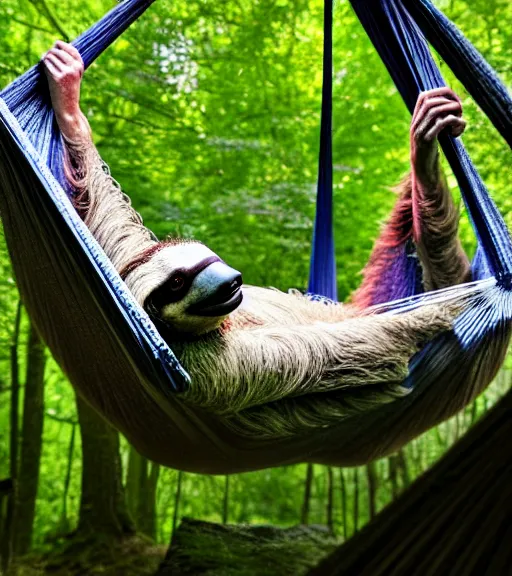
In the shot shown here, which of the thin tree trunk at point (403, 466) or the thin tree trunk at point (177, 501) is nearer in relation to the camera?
the thin tree trunk at point (177, 501)

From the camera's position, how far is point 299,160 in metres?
1.81

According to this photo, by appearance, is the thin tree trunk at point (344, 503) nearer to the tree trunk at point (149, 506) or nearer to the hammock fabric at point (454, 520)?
the tree trunk at point (149, 506)

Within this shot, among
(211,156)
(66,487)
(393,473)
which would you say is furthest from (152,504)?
(211,156)

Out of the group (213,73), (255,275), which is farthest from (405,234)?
(213,73)

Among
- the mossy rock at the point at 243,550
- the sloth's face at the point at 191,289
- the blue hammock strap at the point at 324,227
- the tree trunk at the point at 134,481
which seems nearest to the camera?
the sloth's face at the point at 191,289

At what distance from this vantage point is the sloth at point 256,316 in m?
0.71

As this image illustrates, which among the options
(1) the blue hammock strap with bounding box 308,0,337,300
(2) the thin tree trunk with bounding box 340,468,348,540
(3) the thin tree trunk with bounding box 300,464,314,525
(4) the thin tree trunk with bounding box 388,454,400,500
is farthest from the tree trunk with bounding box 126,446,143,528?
(1) the blue hammock strap with bounding box 308,0,337,300

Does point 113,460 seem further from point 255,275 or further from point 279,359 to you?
point 279,359

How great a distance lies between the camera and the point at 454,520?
790mm

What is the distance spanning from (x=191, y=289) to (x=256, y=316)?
210 millimetres

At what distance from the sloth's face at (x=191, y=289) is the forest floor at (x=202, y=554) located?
0.93m

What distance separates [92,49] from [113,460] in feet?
3.96

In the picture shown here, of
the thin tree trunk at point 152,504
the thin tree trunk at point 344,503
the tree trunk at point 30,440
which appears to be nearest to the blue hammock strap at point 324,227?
the tree trunk at point 30,440

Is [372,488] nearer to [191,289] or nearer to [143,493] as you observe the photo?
[143,493]
